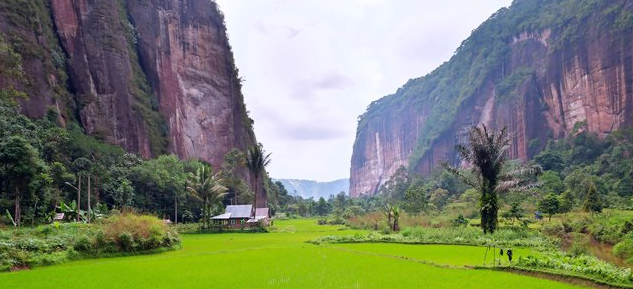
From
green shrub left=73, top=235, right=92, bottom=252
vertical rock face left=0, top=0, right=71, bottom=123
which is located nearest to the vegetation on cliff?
vertical rock face left=0, top=0, right=71, bottom=123

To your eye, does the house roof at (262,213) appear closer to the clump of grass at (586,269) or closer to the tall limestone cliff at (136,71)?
the tall limestone cliff at (136,71)

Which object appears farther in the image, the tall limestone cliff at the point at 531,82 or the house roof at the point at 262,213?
the tall limestone cliff at the point at 531,82

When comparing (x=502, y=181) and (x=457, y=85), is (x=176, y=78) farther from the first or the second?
(x=457, y=85)

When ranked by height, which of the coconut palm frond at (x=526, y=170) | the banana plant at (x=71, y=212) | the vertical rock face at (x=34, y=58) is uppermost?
the vertical rock face at (x=34, y=58)

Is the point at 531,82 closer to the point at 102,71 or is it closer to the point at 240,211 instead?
the point at 240,211

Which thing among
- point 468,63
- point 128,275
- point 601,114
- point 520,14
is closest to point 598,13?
point 601,114

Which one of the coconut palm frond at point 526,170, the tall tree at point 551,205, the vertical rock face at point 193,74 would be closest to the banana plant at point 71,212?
the vertical rock face at point 193,74

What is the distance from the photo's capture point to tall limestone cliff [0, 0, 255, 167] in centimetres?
4212

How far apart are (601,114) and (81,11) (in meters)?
75.9

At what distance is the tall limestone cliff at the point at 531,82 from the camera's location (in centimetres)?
7194

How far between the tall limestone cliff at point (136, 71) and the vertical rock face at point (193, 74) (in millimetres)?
145

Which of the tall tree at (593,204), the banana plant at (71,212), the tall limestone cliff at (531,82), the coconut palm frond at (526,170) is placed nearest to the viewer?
the coconut palm frond at (526,170)

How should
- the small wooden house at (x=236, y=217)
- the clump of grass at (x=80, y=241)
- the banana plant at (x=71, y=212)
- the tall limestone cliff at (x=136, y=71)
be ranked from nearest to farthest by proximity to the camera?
1. the clump of grass at (x=80, y=241)
2. the banana plant at (x=71, y=212)
3. the tall limestone cliff at (x=136, y=71)
4. the small wooden house at (x=236, y=217)

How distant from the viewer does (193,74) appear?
6738 cm
